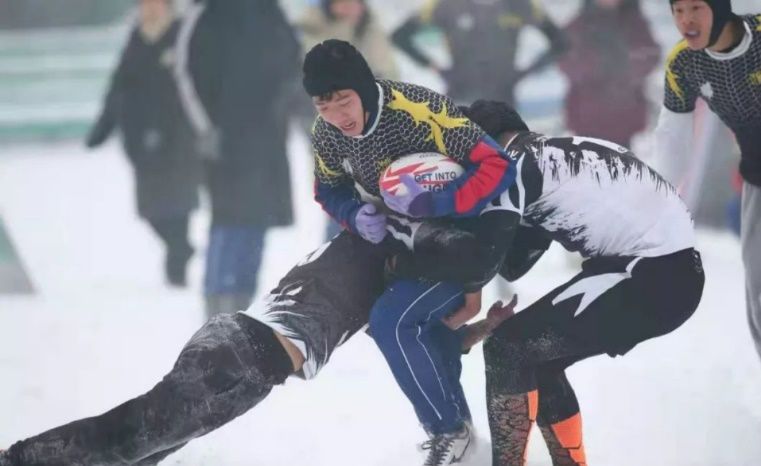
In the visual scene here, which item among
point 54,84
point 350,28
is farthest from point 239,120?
point 54,84

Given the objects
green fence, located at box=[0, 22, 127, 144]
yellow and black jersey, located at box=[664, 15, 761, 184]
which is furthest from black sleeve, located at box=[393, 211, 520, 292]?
green fence, located at box=[0, 22, 127, 144]

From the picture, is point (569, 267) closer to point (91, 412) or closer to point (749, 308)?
point (749, 308)

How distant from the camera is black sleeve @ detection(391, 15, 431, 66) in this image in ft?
20.3

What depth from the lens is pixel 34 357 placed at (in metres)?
4.91

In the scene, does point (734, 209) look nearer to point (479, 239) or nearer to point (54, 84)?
point (479, 239)

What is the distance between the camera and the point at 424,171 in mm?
2904

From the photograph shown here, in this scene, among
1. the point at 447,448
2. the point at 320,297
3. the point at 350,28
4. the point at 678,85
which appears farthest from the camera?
the point at 350,28

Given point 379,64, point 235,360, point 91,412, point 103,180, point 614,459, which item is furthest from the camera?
point 103,180

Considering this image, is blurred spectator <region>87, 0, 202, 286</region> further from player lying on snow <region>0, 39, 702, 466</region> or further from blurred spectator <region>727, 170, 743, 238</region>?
player lying on snow <region>0, 39, 702, 466</region>

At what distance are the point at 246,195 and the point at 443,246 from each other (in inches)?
103

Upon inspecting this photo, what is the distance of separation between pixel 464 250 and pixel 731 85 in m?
1.15

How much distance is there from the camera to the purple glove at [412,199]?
2.90m

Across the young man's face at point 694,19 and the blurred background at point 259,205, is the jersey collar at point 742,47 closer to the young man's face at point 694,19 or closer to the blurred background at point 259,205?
the young man's face at point 694,19

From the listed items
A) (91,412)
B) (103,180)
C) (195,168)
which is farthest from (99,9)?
(91,412)
